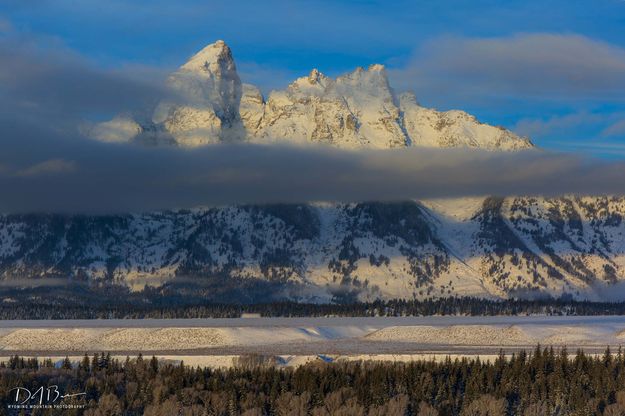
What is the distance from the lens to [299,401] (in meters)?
200

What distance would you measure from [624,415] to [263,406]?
196ft

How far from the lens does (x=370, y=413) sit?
620ft

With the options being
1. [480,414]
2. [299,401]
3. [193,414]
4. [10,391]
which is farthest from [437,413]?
[10,391]

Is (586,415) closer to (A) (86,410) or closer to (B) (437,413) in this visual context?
(B) (437,413)

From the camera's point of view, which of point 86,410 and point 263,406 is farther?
point 263,406

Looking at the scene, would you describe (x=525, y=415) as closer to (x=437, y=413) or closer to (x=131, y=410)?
(x=437, y=413)

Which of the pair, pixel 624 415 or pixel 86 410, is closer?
pixel 86 410

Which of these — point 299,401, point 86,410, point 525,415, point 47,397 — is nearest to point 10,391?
point 47,397

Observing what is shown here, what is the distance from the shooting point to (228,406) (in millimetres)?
198125

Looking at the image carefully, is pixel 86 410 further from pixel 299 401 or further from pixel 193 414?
pixel 299 401

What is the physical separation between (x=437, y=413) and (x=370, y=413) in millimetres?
12110

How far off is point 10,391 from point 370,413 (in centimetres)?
5960

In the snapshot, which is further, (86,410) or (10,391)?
(10,391)

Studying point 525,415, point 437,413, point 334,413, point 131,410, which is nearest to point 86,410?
point 131,410
